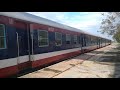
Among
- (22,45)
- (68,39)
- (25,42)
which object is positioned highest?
(68,39)

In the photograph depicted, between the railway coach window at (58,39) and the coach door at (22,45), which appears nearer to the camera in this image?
the coach door at (22,45)

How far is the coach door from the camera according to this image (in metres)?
10.3

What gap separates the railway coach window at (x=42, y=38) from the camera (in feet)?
42.2

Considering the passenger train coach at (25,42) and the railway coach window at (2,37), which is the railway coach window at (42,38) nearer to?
the passenger train coach at (25,42)

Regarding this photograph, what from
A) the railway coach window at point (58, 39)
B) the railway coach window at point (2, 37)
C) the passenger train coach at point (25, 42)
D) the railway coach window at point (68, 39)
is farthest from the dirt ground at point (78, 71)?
the railway coach window at point (68, 39)

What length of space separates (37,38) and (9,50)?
3.24 meters

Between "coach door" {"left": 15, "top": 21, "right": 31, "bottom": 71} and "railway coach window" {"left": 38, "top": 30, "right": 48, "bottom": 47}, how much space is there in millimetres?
1602

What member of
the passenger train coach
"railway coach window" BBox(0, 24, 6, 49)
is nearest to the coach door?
the passenger train coach

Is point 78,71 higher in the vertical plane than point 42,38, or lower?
lower

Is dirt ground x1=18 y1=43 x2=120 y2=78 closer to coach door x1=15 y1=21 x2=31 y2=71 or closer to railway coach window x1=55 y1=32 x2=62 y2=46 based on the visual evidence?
coach door x1=15 y1=21 x2=31 y2=71

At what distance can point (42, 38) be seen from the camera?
43.9ft

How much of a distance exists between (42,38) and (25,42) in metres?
2.40

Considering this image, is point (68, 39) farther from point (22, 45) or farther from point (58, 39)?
point (22, 45)

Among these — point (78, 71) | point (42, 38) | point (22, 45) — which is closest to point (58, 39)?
point (42, 38)
